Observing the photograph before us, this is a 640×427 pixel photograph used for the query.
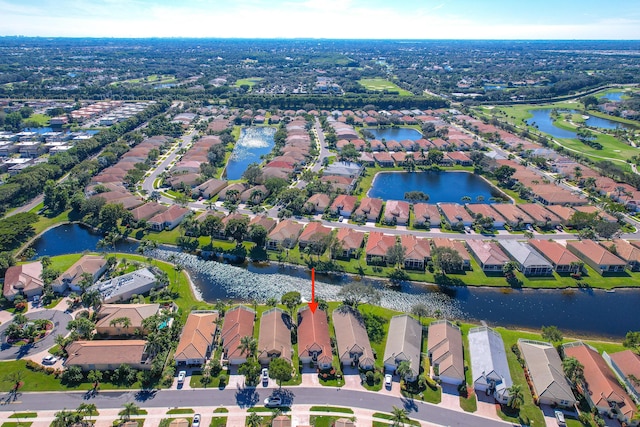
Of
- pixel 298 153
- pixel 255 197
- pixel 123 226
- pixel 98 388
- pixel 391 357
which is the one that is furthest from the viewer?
pixel 298 153

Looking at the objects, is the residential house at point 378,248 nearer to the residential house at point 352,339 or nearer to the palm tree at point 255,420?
the residential house at point 352,339

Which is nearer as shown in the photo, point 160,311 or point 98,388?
point 98,388

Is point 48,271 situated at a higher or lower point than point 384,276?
higher

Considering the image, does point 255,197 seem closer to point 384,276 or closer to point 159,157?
point 384,276

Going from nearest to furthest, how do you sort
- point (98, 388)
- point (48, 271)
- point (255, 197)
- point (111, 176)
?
1. point (98, 388)
2. point (48, 271)
3. point (255, 197)
4. point (111, 176)

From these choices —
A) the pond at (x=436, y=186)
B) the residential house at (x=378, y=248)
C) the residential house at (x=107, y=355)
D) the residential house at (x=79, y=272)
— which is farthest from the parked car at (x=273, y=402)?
the pond at (x=436, y=186)

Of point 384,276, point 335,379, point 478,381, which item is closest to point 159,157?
point 384,276

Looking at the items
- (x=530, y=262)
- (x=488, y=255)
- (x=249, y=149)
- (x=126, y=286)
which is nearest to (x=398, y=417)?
(x=488, y=255)
